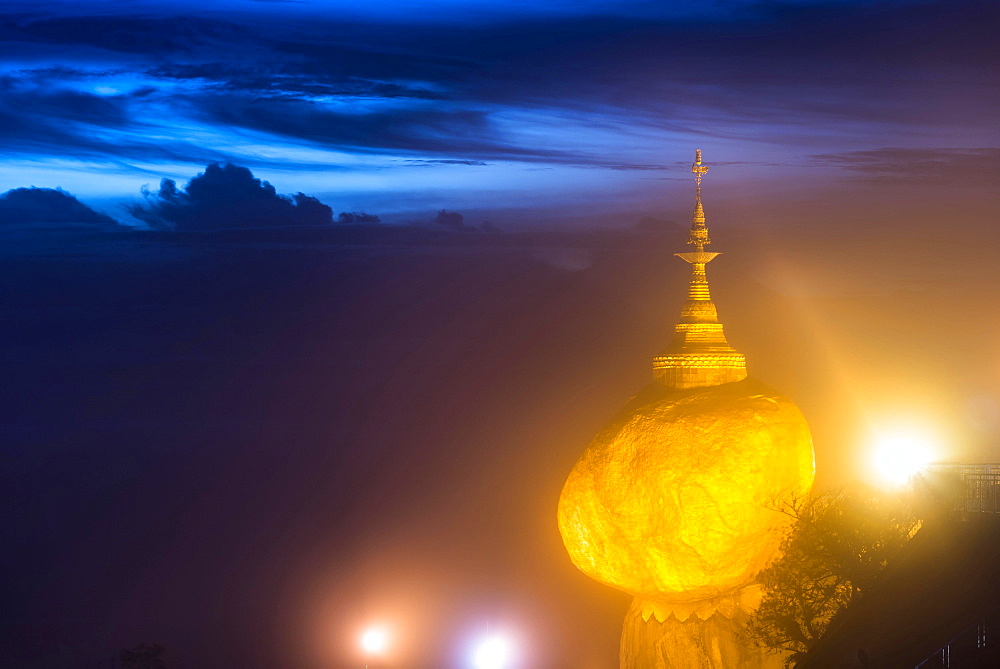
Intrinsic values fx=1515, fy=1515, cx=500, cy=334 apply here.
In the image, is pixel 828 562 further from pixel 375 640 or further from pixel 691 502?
pixel 375 640

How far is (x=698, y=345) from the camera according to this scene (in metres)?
33.7

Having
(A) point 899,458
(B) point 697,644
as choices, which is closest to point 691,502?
(B) point 697,644

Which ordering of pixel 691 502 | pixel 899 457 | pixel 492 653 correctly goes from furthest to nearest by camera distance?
pixel 492 653 < pixel 899 457 < pixel 691 502

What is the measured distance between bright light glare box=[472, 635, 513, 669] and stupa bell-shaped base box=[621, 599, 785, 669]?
8.78m

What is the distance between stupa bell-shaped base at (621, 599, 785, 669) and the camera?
3191 centimetres

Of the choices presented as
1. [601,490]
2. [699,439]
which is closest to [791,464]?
[699,439]

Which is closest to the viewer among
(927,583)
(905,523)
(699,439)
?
(927,583)

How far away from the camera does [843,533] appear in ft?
96.6

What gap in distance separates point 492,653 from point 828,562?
566 inches

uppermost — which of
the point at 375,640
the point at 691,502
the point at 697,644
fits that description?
the point at 691,502

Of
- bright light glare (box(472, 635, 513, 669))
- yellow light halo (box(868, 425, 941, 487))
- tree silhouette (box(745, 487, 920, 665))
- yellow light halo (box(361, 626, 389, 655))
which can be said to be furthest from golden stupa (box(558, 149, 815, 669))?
yellow light halo (box(361, 626, 389, 655))

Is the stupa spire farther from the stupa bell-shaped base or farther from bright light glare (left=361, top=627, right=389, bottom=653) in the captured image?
bright light glare (left=361, top=627, right=389, bottom=653)

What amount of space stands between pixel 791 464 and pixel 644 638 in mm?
5041

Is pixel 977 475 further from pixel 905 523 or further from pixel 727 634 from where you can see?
pixel 727 634
